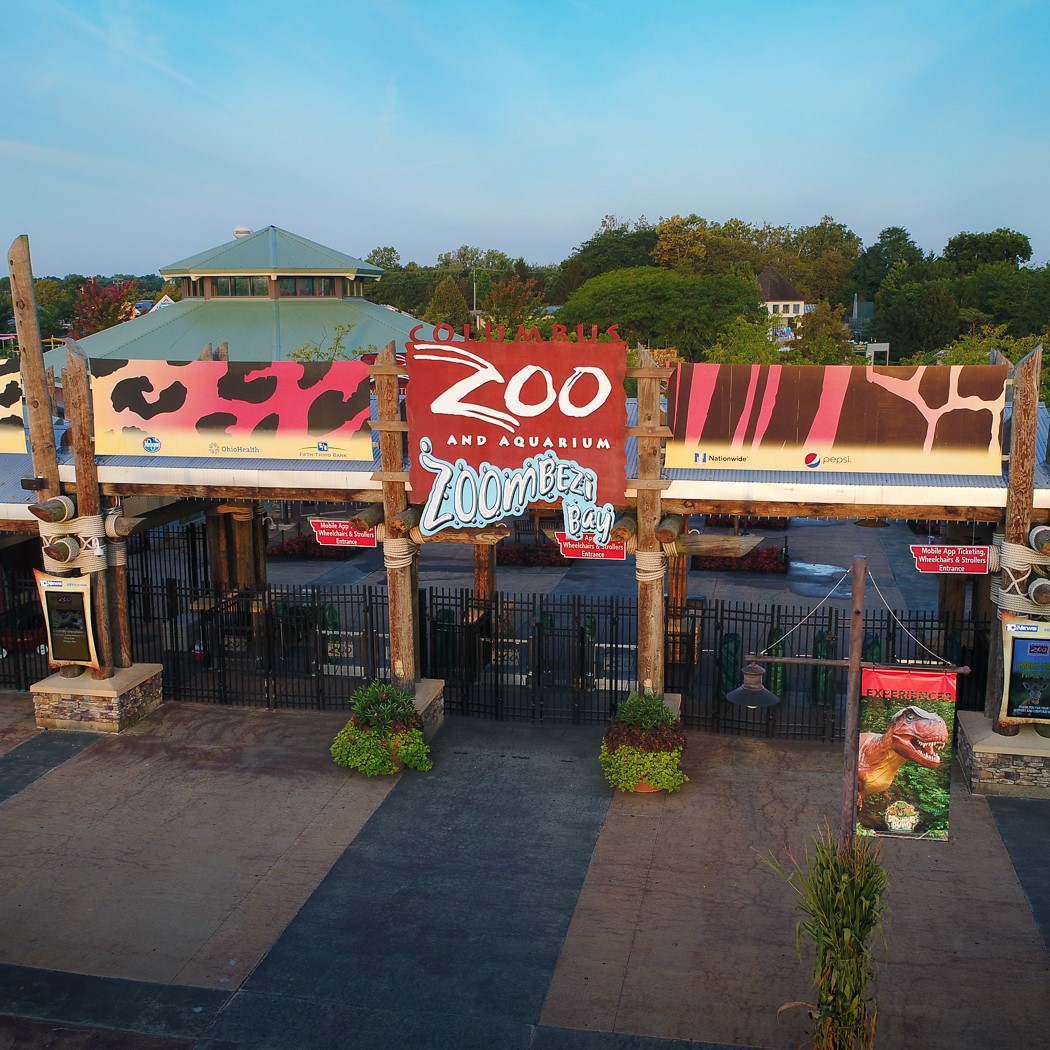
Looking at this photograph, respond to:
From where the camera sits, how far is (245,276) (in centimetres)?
4128

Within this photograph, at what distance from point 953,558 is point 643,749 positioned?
516 centimetres

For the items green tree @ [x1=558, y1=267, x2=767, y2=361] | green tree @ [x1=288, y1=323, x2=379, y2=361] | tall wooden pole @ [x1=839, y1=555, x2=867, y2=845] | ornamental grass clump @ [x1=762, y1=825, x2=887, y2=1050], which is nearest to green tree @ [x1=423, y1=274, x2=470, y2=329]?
green tree @ [x1=558, y1=267, x2=767, y2=361]

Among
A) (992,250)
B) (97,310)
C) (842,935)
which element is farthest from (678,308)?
(842,935)

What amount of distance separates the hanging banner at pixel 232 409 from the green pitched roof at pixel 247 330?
2003 centimetres

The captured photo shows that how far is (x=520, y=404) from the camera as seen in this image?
15.2 meters

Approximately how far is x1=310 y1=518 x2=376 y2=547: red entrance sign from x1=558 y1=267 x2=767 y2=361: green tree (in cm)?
5208

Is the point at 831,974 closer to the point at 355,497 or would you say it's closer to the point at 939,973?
the point at 939,973

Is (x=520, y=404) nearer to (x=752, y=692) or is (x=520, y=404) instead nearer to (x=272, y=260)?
(x=752, y=692)

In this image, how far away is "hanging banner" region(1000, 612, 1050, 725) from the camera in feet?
47.5

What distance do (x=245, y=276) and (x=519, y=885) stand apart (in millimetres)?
33783

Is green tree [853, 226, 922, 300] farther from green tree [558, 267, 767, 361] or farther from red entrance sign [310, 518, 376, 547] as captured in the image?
red entrance sign [310, 518, 376, 547]

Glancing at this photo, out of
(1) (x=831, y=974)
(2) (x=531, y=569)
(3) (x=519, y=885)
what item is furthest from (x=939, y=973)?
(2) (x=531, y=569)

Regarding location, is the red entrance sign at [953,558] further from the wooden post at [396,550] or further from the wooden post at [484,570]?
the wooden post at [484,570]

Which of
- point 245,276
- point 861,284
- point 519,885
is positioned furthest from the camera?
point 861,284
